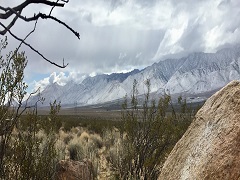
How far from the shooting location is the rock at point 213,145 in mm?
3352

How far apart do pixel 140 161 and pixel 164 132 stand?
52.3 inches

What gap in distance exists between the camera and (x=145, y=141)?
937 centimetres

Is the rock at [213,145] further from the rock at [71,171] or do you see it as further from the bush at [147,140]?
the rock at [71,171]

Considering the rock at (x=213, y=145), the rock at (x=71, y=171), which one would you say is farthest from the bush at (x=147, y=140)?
the rock at (x=213, y=145)

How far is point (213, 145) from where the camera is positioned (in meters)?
3.58

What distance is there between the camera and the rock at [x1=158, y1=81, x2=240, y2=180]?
3.35 meters

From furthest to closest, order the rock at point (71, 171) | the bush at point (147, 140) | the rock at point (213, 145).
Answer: the rock at point (71, 171)
the bush at point (147, 140)
the rock at point (213, 145)

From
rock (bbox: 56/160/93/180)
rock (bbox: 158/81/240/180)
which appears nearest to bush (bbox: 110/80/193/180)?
rock (bbox: 56/160/93/180)

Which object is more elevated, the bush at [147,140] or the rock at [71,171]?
the bush at [147,140]

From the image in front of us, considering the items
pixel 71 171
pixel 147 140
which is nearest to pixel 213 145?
pixel 147 140

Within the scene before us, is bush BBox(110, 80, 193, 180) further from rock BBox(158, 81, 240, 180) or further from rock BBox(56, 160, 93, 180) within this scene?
rock BBox(158, 81, 240, 180)

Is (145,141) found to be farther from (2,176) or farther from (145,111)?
(2,176)

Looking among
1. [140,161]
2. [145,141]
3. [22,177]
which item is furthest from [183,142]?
[145,141]

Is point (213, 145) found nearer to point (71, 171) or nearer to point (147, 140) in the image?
point (147, 140)
